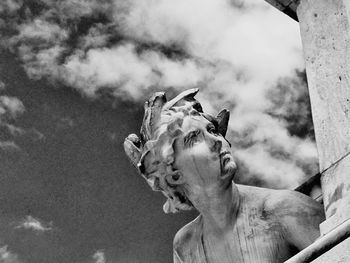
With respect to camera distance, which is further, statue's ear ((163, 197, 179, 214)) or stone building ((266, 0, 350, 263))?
statue's ear ((163, 197, 179, 214))

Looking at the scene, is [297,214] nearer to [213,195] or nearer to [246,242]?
[246,242]

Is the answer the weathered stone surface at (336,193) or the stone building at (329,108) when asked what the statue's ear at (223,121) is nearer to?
the stone building at (329,108)

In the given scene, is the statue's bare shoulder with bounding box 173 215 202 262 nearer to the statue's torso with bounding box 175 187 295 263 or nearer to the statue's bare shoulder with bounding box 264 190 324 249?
the statue's torso with bounding box 175 187 295 263

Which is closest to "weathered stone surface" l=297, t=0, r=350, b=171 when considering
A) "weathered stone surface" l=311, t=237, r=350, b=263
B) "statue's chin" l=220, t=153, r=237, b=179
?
"statue's chin" l=220, t=153, r=237, b=179

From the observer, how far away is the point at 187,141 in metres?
3.84

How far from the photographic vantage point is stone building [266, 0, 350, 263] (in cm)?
301

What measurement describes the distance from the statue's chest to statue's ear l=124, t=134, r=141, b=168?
61cm

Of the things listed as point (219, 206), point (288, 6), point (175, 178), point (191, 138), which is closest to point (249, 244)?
point (219, 206)

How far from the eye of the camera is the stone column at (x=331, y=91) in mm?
3350

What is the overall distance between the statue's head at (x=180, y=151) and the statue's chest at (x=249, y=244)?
25 centimetres

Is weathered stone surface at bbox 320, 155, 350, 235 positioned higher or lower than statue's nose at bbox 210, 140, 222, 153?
lower

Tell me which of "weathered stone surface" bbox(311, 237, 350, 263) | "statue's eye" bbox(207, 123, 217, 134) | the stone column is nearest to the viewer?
"weathered stone surface" bbox(311, 237, 350, 263)

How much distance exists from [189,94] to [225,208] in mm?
733

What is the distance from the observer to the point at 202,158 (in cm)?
377
